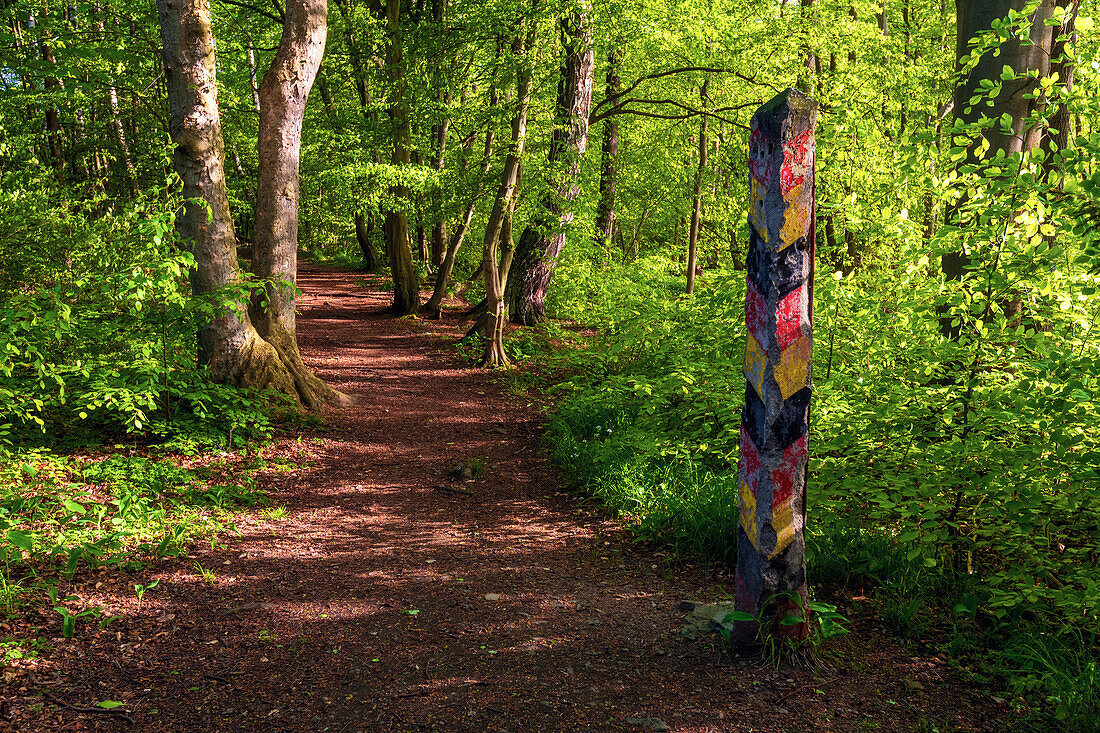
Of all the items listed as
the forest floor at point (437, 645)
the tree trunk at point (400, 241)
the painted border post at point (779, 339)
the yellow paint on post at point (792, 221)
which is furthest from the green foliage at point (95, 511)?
the tree trunk at point (400, 241)

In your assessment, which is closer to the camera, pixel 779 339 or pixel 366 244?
pixel 779 339

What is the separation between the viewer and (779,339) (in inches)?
110

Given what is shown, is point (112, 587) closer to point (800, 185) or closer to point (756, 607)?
point (756, 607)

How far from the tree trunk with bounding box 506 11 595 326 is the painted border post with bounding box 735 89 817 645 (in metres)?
7.39

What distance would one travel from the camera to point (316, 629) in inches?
140

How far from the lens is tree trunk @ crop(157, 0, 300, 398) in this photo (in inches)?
253

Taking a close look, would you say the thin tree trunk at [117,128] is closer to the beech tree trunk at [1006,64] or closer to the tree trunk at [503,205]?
the tree trunk at [503,205]

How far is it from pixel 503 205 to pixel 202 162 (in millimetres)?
4861

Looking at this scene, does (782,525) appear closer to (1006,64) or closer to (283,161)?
(1006,64)

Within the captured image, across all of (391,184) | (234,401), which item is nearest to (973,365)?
(234,401)

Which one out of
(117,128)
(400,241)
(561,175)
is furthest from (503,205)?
(117,128)

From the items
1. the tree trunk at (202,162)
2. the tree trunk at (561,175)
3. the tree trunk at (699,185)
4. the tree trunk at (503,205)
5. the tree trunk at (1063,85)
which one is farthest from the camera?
the tree trunk at (699,185)

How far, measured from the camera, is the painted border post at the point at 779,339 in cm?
279

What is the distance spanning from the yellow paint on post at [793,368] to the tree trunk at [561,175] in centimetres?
781
